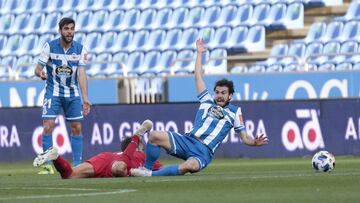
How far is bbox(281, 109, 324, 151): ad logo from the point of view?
21.4 metres

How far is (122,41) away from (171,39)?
1.41m

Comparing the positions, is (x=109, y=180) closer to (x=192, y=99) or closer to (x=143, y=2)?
(x=192, y=99)

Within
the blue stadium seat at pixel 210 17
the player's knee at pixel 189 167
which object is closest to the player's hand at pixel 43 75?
the player's knee at pixel 189 167

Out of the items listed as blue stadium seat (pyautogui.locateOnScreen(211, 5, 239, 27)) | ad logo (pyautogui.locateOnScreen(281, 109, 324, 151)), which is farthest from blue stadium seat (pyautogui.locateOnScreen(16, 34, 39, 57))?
ad logo (pyautogui.locateOnScreen(281, 109, 324, 151))

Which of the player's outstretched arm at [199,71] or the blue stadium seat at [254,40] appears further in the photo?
the blue stadium seat at [254,40]

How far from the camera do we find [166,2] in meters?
29.3

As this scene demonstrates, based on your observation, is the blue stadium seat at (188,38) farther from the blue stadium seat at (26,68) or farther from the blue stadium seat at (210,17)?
the blue stadium seat at (26,68)

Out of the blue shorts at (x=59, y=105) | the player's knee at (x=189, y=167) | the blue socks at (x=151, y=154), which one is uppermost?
the blue shorts at (x=59, y=105)

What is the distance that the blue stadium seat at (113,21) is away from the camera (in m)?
29.6

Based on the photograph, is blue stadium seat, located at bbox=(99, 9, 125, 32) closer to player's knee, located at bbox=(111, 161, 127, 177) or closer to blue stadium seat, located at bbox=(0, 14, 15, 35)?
blue stadium seat, located at bbox=(0, 14, 15, 35)

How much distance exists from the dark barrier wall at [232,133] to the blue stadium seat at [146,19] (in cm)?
707

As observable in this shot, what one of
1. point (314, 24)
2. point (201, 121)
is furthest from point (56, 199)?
point (314, 24)

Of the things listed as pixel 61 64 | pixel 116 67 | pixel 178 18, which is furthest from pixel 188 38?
pixel 61 64

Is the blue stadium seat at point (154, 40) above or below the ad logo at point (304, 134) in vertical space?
above
